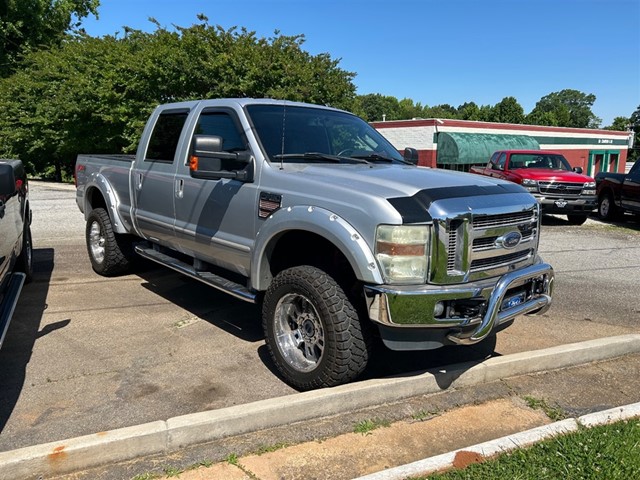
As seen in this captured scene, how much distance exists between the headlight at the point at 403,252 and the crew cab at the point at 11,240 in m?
2.44

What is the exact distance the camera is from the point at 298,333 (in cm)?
Answer: 409

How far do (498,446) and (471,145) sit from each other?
31.5 m

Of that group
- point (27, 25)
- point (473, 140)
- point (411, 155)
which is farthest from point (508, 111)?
point (411, 155)

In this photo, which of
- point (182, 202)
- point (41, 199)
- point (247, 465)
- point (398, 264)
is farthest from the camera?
point (41, 199)

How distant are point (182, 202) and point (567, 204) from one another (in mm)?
11124

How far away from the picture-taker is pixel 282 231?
4039 mm

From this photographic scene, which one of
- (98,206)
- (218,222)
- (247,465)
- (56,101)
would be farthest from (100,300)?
(56,101)

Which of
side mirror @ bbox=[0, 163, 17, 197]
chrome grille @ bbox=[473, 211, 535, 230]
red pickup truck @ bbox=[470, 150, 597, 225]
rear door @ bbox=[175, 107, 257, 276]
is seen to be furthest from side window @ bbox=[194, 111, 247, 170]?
red pickup truck @ bbox=[470, 150, 597, 225]

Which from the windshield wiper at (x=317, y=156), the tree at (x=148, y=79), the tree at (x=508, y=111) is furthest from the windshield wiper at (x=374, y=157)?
the tree at (x=508, y=111)

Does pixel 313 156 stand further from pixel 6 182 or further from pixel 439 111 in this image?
pixel 439 111

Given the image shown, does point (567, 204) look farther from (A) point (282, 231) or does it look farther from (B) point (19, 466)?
(B) point (19, 466)

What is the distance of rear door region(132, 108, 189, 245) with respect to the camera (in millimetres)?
5484

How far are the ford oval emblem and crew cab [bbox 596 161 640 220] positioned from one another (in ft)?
36.6

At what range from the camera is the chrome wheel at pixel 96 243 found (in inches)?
279
